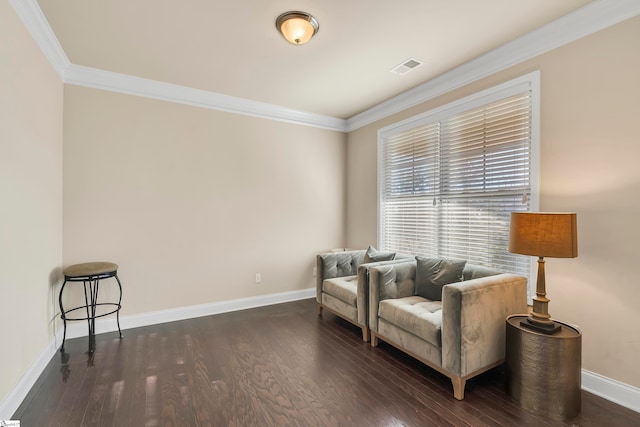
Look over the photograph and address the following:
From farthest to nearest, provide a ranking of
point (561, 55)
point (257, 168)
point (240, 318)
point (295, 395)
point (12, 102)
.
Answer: point (257, 168) < point (240, 318) < point (561, 55) < point (295, 395) < point (12, 102)

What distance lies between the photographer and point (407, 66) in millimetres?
3010

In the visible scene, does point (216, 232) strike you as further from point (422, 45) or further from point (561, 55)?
point (561, 55)

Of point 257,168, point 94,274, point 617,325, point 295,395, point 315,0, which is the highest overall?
point 315,0

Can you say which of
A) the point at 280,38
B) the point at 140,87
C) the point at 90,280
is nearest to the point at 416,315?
the point at 280,38

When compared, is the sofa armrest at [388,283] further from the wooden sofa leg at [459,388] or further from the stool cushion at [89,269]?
the stool cushion at [89,269]

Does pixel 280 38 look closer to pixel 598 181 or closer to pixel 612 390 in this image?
pixel 598 181

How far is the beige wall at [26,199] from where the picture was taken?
1869mm

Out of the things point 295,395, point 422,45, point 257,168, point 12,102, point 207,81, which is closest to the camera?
point 12,102

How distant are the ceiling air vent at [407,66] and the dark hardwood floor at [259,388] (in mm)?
2875

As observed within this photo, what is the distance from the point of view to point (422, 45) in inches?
104

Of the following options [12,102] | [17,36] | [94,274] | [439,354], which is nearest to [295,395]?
[439,354]

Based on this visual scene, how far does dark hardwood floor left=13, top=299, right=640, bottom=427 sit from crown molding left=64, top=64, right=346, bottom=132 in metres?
2.73

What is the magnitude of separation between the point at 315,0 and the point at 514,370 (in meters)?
2.99

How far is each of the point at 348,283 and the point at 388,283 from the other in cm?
70
